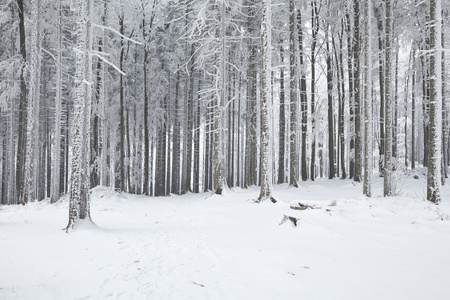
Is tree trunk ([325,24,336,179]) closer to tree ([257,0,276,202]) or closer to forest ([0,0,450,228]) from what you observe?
forest ([0,0,450,228])

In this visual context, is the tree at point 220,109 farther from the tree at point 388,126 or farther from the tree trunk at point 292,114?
the tree at point 388,126

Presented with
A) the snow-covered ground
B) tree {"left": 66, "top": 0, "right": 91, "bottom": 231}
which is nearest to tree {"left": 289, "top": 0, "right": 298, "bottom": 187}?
the snow-covered ground

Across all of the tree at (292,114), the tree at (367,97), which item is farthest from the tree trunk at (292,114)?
the tree at (367,97)

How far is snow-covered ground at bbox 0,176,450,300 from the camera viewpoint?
3.24 m

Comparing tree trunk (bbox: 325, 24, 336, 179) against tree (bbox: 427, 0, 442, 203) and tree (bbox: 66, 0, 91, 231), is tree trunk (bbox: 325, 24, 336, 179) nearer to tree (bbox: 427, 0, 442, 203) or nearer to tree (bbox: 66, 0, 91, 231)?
tree (bbox: 427, 0, 442, 203)

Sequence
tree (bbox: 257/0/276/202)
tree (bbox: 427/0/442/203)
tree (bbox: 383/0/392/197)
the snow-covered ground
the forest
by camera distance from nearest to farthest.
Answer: the snow-covered ground → tree (bbox: 427/0/442/203) → the forest → tree (bbox: 257/0/276/202) → tree (bbox: 383/0/392/197)

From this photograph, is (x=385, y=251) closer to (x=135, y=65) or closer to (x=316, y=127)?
(x=316, y=127)

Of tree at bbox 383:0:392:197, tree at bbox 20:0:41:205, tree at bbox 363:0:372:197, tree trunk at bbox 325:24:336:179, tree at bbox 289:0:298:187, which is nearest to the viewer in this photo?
tree at bbox 363:0:372:197

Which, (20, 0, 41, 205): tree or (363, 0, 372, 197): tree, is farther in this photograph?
(20, 0, 41, 205): tree

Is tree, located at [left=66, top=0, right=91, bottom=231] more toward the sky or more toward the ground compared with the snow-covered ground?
more toward the sky

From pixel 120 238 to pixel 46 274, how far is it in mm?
2237

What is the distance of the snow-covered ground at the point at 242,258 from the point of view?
324 centimetres

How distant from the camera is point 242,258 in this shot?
175 inches

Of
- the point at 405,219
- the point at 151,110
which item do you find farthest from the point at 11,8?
the point at 405,219
